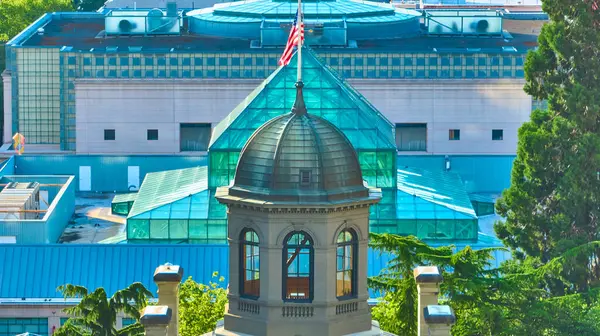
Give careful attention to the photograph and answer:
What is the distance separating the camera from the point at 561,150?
102 meters

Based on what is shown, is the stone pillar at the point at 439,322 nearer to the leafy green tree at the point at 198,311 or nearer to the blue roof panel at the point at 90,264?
the leafy green tree at the point at 198,311

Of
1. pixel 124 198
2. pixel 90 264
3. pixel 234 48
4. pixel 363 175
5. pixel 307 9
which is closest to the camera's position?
pixel 90 264

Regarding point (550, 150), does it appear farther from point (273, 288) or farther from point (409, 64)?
point (409, 64)

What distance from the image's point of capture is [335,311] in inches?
2542

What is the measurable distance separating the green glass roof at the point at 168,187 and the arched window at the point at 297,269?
61.7 meters

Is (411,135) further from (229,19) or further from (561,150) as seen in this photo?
(561,150)

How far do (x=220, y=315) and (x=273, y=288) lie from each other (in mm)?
25305

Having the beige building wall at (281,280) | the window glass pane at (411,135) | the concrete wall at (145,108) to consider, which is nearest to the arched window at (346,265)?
the beige building wall at (281,280)

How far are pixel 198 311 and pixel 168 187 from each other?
46.2 metres

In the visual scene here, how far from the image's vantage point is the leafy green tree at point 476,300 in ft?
281

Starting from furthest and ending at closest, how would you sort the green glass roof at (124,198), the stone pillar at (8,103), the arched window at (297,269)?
the stone pillar at (8,103) < the green glass roof at (124,198) < the arched window at (297,269)

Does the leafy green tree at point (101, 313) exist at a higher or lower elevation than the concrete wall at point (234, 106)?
lower

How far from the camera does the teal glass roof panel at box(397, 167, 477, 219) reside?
127m

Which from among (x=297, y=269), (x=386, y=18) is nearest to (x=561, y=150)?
(x=297, y=269)
